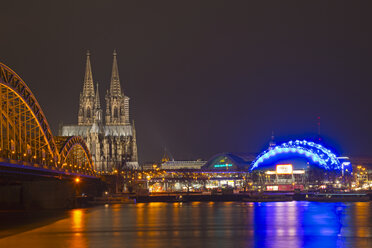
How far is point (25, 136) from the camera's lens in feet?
315

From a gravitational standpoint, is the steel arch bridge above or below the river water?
above

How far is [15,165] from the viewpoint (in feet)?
249

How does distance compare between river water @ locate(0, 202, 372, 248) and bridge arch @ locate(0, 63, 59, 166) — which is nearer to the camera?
river water @ locate(0, 202, 372, 248)

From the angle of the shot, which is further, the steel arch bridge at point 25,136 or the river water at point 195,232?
the steel arch bridge at point 25,136

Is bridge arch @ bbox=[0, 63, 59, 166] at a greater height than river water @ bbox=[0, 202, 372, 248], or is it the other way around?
bridge arch @ bbox=[0, 63, 59, 166]

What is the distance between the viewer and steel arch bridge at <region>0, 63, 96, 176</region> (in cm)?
8325

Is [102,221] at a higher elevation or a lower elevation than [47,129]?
lower

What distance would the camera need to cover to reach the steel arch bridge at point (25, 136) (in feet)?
273

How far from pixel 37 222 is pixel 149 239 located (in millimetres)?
25533

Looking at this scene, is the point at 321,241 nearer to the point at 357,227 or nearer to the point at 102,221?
the point at 357,227

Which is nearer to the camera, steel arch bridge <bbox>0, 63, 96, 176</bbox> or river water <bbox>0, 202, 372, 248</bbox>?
river water <bbox>0, 202, 372, 248</bbox>

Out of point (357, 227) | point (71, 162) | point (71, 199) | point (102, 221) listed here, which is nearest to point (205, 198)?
point (71, 162)

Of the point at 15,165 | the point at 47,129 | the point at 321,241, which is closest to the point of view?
the point at 321,241

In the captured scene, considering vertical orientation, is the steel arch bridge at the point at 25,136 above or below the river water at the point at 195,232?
above
